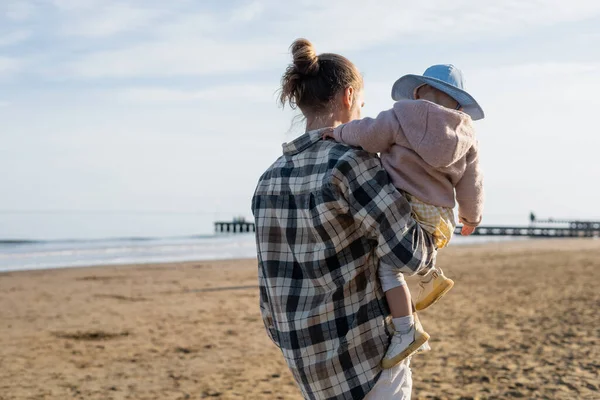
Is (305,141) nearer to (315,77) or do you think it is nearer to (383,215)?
(315,77)

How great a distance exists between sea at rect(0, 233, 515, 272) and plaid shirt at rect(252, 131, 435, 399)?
63.3 ft

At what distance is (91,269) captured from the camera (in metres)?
20.0

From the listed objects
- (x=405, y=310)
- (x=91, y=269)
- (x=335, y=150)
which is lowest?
(x=91, y=269)

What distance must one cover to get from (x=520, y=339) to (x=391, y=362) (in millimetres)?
6887

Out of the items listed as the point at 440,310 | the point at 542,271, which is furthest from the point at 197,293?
the point at 542,271

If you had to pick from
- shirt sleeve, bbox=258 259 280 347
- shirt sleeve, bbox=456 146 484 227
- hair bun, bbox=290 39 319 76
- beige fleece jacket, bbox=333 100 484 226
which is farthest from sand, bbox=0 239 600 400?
hair bun, bbox=290 39 319 76

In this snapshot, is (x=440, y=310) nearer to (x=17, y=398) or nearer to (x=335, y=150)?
(x=17, y=398)

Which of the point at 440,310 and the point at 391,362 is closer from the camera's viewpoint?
the point at 391,362

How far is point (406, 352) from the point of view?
80.7 inches

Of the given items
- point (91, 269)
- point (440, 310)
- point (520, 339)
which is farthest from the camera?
point (91, 269)

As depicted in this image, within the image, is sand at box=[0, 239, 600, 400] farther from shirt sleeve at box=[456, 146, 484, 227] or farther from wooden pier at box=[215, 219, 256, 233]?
wooden pier at box=[215, 219, 256, 233]

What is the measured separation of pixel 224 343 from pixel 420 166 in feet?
22.7

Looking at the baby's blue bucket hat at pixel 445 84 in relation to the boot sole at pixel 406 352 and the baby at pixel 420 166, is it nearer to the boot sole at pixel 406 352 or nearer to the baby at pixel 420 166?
the baby at pixel 420 166

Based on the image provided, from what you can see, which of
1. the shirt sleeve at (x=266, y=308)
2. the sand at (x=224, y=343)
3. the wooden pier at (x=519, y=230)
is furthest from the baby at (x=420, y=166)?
the wooden pier at (x=519, y=230)
